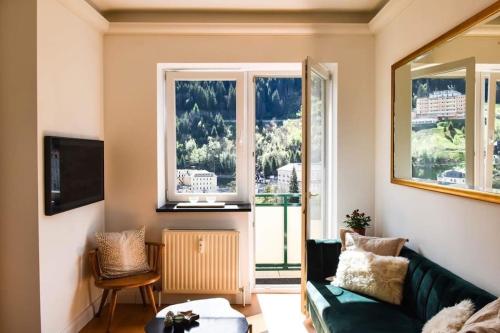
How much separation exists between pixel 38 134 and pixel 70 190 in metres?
0.52

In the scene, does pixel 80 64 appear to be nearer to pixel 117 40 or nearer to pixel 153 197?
pixel 117 40

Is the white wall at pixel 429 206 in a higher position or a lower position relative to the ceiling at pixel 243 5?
lower

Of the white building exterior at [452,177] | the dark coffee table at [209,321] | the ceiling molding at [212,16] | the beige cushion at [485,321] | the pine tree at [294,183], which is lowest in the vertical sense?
the dark coffee table at [209,321]

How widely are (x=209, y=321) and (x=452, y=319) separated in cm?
138

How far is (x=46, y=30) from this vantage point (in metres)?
2.60

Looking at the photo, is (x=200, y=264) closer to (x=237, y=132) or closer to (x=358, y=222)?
(x=237, y=132)

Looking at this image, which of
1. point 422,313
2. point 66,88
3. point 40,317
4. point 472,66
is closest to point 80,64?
point 66,88

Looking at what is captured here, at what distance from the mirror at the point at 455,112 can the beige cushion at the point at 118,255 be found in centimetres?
232

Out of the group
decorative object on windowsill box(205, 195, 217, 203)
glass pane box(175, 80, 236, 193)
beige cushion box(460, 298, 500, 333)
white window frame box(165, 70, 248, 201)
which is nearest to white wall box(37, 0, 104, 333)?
white window frame box(165, 70, 248, 201)

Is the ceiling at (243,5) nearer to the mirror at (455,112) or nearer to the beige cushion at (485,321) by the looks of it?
the mirror at (455,112)

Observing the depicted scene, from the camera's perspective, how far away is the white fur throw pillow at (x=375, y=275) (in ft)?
8.14

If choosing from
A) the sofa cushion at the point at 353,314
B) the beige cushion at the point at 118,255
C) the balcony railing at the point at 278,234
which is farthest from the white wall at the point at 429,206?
the beige cushion at the point at 118,255

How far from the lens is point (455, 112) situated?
2182 mm

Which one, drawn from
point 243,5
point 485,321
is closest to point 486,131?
point 485,321
